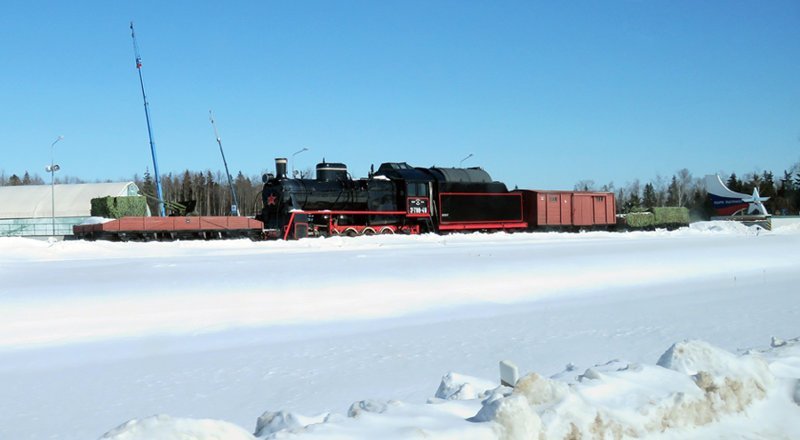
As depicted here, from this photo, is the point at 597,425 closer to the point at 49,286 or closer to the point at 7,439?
the point at 7,439

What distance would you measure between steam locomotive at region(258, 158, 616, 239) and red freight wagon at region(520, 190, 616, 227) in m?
0.07

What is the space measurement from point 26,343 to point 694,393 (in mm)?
8519

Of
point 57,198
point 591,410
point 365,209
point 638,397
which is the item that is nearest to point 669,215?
point 365,209

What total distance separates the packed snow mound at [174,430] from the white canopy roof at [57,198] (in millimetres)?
66082

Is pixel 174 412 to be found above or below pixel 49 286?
below

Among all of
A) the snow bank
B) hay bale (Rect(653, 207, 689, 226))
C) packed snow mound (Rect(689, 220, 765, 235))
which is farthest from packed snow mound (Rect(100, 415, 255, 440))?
hay bale (Rect(653, 207, 689, 226))

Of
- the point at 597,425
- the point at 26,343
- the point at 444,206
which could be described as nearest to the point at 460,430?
the point at 597,425

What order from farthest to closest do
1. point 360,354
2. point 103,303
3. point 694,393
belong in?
point 103,303
point 360,354
point 694,393

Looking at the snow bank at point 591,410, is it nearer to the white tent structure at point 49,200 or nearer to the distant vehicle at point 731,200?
the distant vehicle at point 731,200

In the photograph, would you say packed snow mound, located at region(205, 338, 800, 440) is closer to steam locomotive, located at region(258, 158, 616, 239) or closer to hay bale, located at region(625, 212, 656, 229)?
steam locomotive, located at region(258, 158, 616, 239)

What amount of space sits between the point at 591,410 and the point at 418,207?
2859cm

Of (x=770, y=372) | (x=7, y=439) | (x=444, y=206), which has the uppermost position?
(x=444, y=206)

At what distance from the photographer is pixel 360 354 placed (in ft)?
28.2

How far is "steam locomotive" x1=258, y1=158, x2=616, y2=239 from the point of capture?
97.3ft
